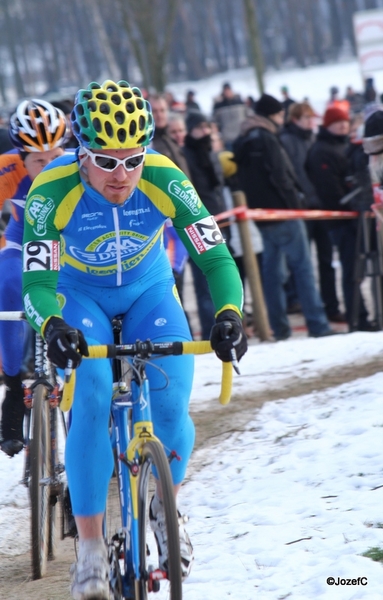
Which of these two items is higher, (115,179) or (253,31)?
(253,31)

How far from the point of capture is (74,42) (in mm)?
72375

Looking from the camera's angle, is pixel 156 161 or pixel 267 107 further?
pixel 267 107

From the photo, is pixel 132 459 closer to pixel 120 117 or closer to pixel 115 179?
pixel 115 179

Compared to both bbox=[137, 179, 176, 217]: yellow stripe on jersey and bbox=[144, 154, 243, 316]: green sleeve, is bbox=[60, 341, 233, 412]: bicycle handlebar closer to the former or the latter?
bbox=[144, 154, 243, 316]: green sleeve

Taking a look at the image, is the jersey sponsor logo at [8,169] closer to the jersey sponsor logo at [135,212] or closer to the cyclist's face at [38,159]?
the cyclist's face at [38,159]

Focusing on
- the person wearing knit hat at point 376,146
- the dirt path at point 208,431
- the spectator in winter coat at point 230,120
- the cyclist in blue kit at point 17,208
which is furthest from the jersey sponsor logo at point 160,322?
the spectator in winter coat at point 230,120

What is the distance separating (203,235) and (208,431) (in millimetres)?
2927

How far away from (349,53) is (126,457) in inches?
2325

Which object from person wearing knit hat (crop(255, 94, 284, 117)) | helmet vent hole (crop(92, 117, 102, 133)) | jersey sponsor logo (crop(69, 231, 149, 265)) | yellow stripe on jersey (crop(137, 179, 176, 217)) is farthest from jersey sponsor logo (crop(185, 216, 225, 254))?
person wearing knit hat (crop(255, 94, 284, 117))

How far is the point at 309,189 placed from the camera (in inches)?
427

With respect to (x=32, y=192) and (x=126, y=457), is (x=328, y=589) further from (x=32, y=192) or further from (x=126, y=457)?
(x=32, y=192)

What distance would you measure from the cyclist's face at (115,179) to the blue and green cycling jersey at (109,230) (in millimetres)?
41

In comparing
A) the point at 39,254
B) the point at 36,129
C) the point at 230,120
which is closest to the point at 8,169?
the point at 36,129

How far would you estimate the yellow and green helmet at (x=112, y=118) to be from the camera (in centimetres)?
376
